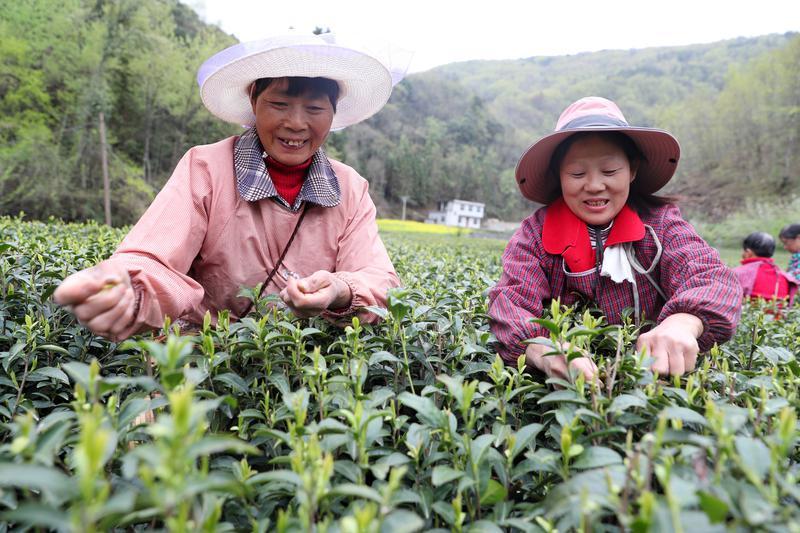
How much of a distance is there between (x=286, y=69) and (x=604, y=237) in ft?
4.56

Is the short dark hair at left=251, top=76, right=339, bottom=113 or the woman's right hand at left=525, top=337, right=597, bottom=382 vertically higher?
the short dark hair at left=251, top=76, right=339, bottom=113

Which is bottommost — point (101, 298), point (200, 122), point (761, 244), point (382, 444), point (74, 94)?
point (382, 444)

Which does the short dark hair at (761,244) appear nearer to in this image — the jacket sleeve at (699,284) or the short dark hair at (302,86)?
the jacket sleeve at (699,284)

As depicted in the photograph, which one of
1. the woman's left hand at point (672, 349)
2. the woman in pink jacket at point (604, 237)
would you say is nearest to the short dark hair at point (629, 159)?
the woman in pink jacket at point (604, 237)

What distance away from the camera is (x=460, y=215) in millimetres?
55812

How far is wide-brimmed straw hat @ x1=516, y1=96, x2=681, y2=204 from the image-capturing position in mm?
1790

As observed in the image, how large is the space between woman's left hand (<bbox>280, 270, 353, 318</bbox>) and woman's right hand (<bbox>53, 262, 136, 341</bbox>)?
420 mm

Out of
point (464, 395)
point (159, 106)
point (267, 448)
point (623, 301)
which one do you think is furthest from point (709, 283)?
point (159, 106)

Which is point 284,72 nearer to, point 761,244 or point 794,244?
point 761,244

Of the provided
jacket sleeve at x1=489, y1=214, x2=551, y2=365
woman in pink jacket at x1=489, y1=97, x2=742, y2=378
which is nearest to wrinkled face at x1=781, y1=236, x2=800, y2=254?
woman in pink jacket at x1=489, y1=97, x2=742, y2=378

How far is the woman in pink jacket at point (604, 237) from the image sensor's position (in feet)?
5.61

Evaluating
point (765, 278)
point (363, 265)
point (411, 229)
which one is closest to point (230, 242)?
point (363, 265)

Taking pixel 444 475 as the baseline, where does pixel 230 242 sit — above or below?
above

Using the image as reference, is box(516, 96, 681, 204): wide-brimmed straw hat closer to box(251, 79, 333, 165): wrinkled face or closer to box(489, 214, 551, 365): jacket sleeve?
box(489, 214, 551, 365): jacket sleeve
